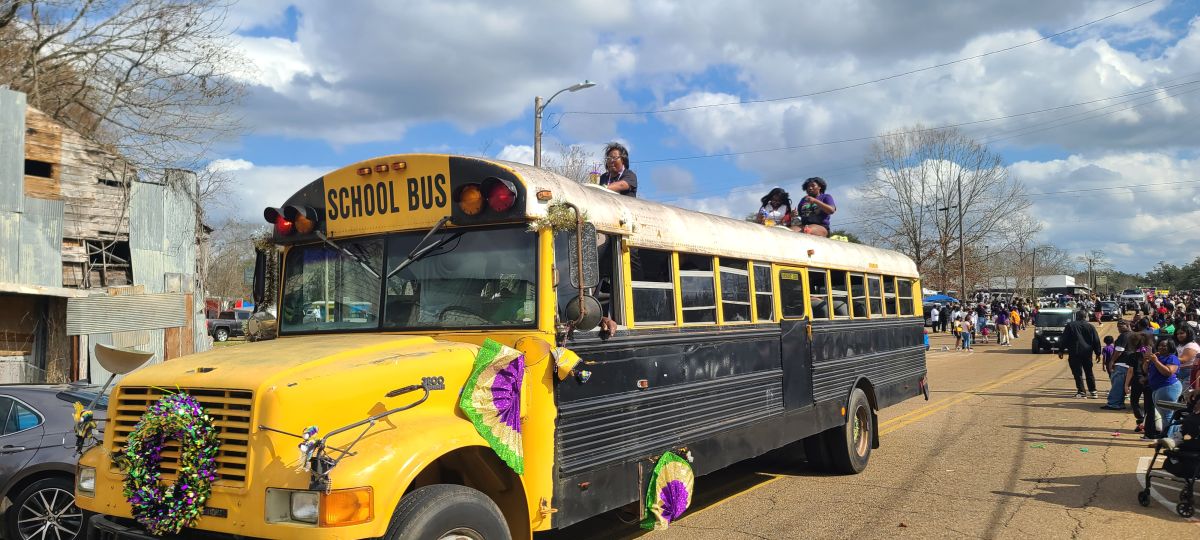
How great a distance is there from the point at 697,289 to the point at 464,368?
8.28ft

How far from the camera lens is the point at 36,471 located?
230 inches

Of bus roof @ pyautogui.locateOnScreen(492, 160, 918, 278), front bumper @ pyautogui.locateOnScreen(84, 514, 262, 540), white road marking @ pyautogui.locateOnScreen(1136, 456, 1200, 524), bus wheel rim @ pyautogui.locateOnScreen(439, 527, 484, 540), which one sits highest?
bus roof @ pyautogui.locateOnScreen(492, 160, 918, 278)

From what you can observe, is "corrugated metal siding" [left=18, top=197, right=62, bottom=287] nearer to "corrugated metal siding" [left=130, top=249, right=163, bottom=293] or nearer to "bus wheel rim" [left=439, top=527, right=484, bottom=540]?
"corrugated metal siding" [left=130, top=249, right=163, bottom=293]

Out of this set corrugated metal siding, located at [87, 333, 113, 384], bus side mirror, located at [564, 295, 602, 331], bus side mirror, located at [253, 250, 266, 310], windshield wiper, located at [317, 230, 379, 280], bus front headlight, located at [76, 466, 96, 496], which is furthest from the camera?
corrugated metal siding, located at [87, 333, 113, 384]

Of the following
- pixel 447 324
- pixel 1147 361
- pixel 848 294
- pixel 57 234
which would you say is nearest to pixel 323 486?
pixel 447 324

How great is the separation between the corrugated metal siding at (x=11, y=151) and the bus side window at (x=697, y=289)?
11.7m

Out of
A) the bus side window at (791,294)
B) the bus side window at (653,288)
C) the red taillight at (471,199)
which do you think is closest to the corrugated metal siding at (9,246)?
the red taillight at (471,199)

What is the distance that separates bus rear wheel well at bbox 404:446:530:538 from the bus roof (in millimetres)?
1315

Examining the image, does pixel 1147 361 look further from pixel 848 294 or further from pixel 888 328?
pixel 848 294

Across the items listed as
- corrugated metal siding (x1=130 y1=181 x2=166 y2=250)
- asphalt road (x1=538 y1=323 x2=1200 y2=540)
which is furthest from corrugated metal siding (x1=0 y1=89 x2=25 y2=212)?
asphalt road (x1=538 y1=323 x2=1200 y2=540)

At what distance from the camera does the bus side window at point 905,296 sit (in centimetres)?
1062

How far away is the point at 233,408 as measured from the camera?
11.6 feet

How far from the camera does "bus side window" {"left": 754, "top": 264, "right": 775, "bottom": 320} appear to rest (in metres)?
7.03

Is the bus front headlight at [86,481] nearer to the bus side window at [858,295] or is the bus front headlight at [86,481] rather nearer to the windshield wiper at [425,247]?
the windshield wiper at [425,247]
